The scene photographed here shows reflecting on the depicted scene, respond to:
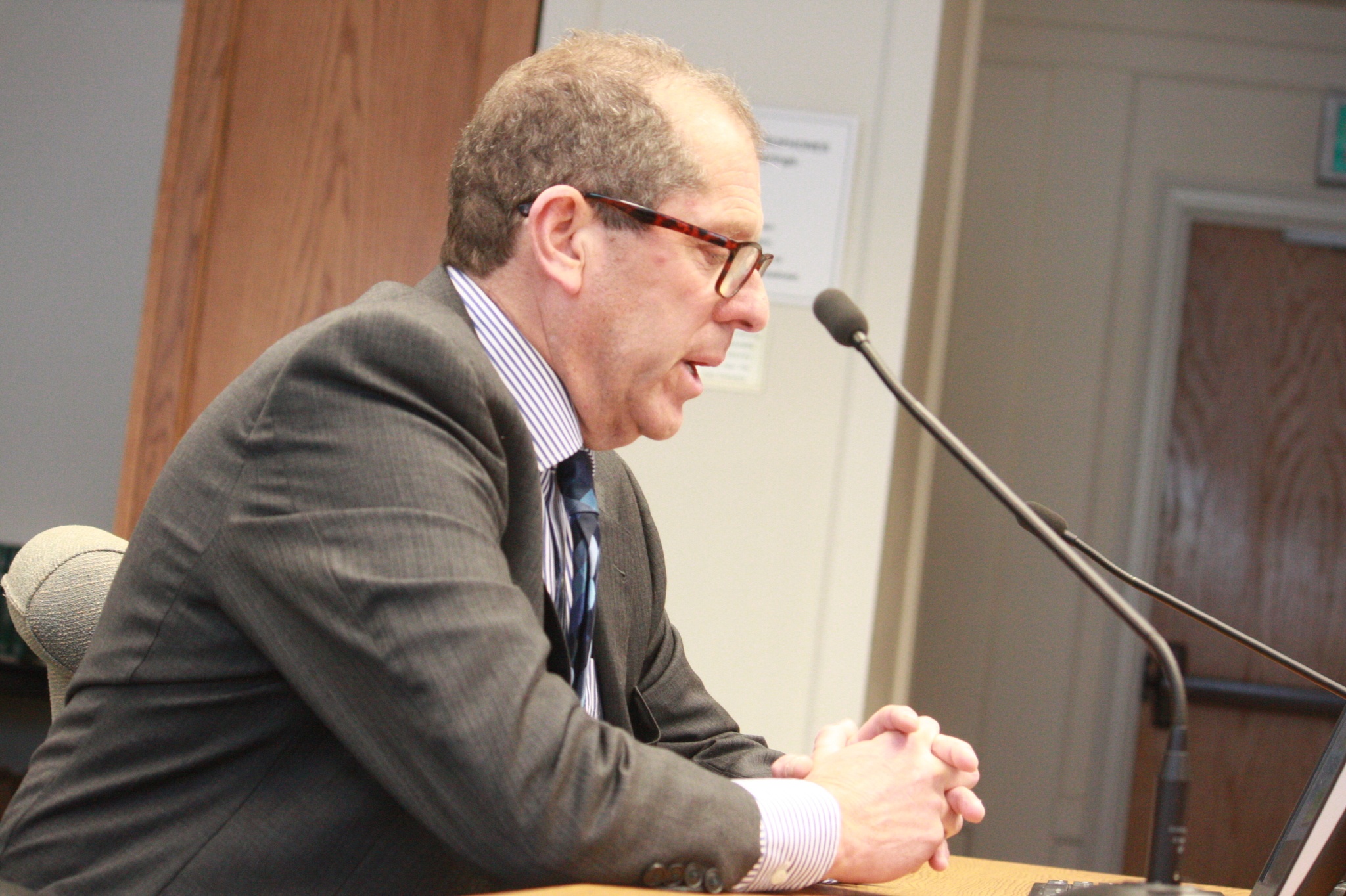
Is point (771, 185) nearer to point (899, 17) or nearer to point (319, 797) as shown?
point (899, 17)

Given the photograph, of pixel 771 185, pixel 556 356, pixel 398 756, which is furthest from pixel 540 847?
pixel 771 185

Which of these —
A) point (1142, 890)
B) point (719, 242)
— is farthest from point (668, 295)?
point (1142, 890)

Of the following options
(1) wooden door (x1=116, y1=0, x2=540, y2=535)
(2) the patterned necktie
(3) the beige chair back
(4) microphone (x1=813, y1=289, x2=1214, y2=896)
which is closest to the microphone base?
(4) microphone (x1=813, y1=289, x2=1214, y2=896)

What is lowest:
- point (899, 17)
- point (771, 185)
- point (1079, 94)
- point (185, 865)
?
point (185, 865)

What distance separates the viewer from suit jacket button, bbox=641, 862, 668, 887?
31.8 inches

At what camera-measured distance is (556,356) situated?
46.5 inches

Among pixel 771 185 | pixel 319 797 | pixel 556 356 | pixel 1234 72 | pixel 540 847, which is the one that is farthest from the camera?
pixel 1234 72

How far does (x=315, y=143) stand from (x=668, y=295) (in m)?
1.53

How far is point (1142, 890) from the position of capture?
804 millimetres

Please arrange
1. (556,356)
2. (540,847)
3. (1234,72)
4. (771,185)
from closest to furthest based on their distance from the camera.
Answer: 1. (540,847)
2. (556,356)
3. (771,185)
4. (1234,72)

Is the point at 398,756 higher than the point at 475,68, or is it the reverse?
the point at 475,68

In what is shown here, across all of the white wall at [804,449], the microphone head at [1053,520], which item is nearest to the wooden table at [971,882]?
the microphone head at [1053,520]

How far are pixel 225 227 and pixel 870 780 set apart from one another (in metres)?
1.90

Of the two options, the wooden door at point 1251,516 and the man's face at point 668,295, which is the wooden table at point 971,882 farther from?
the wooden door at point 1251,516
